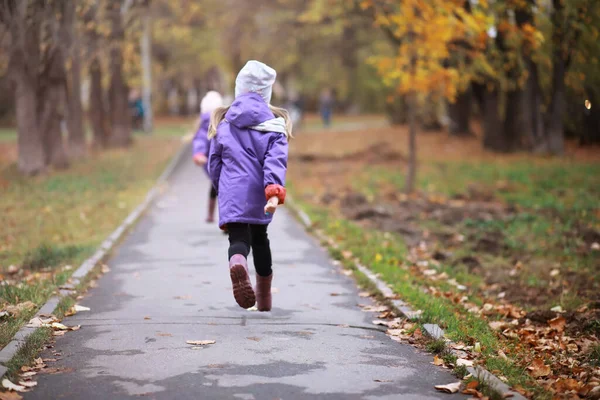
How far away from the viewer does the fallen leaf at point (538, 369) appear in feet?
19.4

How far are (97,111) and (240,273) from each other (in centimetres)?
2377

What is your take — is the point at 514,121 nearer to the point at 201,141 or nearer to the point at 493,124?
the point at 493,124

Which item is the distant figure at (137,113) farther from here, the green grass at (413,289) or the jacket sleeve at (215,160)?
the jacket sleeve at (215,160)

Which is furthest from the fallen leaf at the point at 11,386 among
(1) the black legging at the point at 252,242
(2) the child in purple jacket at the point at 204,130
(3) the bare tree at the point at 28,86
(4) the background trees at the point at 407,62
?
(3) the bare tree at the point at 28,86

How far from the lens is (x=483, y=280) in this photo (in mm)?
10289

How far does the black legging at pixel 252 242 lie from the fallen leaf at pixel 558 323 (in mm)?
2549

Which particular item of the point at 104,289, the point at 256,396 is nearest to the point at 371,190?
the point at 104,289

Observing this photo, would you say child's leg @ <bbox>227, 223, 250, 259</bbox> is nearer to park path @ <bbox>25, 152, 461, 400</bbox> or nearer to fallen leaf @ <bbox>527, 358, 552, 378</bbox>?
park path @ <bbox>25, 152, 461, 400</bbox>

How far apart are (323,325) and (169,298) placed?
68.0 inches

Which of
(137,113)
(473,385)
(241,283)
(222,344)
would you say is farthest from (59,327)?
(137,113)

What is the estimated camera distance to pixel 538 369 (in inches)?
237

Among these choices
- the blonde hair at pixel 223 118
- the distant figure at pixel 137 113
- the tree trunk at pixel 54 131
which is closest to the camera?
the blonde hair at pixel 223 118

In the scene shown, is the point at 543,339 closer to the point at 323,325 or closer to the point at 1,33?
the point at 323,325

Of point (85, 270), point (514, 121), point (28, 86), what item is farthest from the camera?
point (514, 121)
